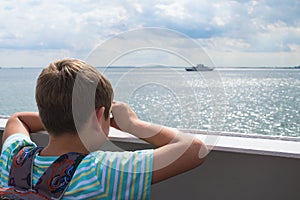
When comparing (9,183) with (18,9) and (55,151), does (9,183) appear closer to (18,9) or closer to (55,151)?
(55,151)

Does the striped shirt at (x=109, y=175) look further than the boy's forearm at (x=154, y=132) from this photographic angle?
No

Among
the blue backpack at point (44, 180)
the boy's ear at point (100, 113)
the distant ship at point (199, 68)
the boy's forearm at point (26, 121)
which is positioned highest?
the distant ship at point (199, 68)

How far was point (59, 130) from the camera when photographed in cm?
80

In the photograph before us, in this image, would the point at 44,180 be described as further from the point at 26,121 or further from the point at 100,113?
the point at 26,121

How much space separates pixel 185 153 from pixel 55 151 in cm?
28

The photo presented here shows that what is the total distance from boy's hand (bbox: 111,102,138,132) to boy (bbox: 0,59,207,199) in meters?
0.09

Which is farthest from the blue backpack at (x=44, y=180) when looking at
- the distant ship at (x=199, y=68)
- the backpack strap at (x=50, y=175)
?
the distant ship at (x=199, y=68)

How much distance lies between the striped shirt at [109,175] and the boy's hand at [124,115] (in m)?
0.17

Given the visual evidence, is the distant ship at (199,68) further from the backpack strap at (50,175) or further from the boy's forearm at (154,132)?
the backpack strap at (50,175)

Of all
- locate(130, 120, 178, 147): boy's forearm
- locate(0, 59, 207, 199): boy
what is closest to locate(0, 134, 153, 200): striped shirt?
locate(0, 59, 207, 199): boy

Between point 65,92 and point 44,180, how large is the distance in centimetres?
18

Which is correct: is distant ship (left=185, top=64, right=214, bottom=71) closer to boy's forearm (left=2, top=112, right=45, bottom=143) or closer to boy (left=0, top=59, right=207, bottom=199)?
boy (left=0, top=59, right=207, bottom=199)

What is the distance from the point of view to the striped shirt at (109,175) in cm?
73

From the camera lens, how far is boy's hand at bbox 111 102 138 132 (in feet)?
3.03
